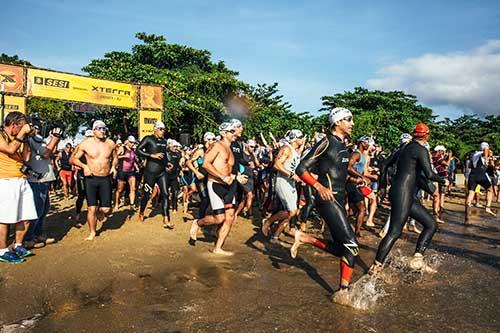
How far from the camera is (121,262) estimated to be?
556 centimetres

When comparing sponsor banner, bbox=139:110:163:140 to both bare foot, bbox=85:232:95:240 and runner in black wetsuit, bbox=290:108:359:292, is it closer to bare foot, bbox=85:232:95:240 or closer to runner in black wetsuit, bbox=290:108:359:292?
bare foot, bbox=85:232:95:240

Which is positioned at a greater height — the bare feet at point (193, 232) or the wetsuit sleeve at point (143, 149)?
the wetsuit sleeve at point (143, 149)

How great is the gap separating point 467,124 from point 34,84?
33.0 m

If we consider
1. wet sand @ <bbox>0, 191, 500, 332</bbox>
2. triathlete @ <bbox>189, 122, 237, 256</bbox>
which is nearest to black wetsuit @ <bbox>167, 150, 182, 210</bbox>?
wet sand @ <bbox>0, 191, 500, 332</bbox>

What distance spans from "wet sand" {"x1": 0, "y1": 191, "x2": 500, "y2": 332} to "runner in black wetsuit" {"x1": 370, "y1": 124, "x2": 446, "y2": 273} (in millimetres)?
508

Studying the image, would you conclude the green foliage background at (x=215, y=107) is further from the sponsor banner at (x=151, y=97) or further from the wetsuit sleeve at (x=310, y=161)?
the wetsuit sleeve at (x=310, y=161)

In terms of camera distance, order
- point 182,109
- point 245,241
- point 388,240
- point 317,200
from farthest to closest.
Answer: point 182,109 < point 245,241 < point 388,240 < point 317,200

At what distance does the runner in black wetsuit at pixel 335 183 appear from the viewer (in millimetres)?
4180

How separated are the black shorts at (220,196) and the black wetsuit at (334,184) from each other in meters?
2.06

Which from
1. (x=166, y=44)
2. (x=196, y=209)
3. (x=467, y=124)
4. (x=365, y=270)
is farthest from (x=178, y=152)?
(x=467, y=124)

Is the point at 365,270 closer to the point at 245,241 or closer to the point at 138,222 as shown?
the point at 245,241

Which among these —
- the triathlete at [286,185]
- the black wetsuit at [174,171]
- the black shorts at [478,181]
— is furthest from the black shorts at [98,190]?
the black shorts at [478,181]

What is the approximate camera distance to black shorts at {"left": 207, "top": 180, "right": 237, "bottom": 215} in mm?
6082

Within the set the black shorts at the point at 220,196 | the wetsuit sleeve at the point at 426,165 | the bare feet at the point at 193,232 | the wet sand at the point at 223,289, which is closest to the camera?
the wet sand at the point at 223,289
